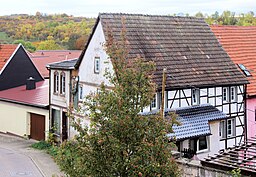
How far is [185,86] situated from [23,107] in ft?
37.9

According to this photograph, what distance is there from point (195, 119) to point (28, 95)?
41.8 ft

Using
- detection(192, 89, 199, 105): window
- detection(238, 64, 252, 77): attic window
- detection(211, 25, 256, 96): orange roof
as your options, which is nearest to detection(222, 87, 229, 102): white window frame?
detection(211, 25, 256, 96): orange roof

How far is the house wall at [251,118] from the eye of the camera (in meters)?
27.1

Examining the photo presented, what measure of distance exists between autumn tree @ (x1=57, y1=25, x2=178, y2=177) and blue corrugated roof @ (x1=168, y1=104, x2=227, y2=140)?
11.1 m

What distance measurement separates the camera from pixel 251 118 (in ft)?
89.5

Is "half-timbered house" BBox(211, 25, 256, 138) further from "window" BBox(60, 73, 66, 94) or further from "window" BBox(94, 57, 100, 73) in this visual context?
"window" BBox(60, 73, 66, 94)

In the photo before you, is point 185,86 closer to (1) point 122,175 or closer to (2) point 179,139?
(2) point 179,139

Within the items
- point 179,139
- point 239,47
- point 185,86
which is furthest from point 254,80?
point 179,139

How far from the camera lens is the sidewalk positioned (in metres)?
23.0

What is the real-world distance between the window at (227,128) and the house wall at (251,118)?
1168 mm

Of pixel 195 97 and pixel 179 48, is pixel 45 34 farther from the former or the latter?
pixel 195 97

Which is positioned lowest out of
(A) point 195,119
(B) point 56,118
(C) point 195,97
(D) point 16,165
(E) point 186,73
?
(D) point 16,165

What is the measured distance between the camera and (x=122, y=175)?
1048 centimetres

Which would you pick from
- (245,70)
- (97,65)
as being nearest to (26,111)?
(97,65)
